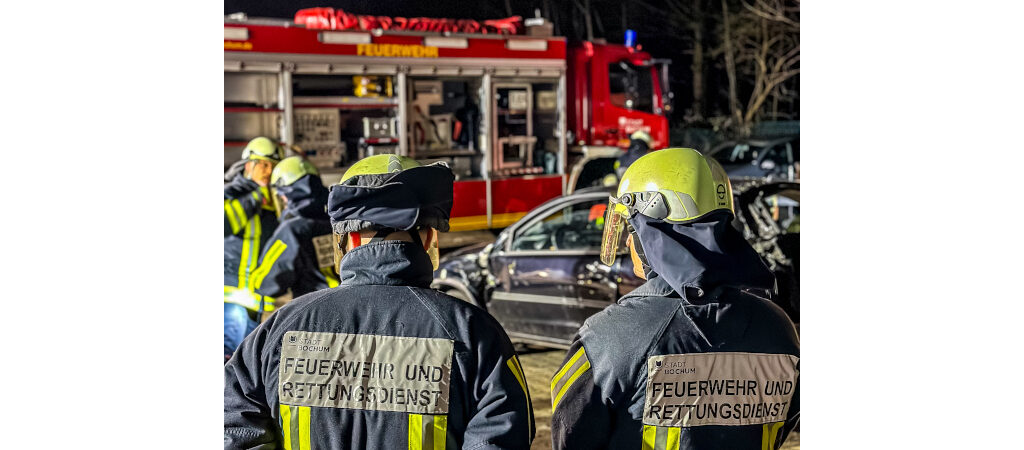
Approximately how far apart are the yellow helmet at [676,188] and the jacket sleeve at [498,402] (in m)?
0.47

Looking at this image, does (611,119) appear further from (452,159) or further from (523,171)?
(452,159)

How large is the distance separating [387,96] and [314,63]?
91cm

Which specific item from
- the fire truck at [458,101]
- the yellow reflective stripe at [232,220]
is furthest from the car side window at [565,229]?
the fire truck at [458,101]

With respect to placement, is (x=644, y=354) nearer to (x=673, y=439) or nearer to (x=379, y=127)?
(x=673, y=439)

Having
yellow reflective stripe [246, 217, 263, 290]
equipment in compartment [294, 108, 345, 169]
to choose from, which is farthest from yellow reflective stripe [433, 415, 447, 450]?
equipment in compartment [294, 108, 345, 169]

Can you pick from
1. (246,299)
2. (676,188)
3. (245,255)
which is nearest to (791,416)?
(676,188)

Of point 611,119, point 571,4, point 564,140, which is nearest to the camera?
point 564,140

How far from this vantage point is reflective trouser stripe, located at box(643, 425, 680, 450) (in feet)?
7.44

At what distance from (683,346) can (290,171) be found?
12.0 feet

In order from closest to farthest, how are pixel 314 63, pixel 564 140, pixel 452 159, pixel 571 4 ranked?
pixel 314 63 < pixel 452 159 < pixel 564 140 < pixel 571 4

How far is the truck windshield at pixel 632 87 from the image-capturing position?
1333 centimetres

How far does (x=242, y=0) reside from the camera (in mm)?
7523
